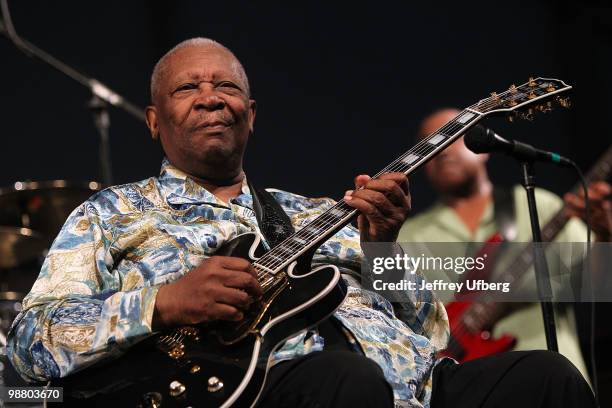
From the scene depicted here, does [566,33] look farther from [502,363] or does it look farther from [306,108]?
[502,363]

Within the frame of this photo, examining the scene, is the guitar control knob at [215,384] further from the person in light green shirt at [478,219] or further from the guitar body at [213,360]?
the person in light green shirt at [478,219]

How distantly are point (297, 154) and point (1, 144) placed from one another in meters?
1.31

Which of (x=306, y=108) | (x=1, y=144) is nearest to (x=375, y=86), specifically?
(x=306, y=108)

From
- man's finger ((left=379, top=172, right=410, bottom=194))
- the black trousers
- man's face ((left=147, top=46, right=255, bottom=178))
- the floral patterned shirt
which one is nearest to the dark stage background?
man's face ((left=147, top=46, right=255, bottom=178))

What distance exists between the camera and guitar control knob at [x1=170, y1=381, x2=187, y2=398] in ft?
5.80

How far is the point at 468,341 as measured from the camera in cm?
371

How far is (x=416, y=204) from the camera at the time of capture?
4.41 m

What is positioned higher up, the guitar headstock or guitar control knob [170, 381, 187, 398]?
the guitar headstock

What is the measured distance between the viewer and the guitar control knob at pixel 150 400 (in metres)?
1.77

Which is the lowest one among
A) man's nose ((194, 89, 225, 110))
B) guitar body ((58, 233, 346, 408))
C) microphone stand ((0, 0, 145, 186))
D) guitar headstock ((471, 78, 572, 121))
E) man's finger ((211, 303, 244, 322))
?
guitar body ((58, 233, 346, 408))

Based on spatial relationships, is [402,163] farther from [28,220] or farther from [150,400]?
[28,220]

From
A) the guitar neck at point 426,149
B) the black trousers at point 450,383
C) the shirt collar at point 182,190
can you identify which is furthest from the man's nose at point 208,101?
the black trousers at point 450,383

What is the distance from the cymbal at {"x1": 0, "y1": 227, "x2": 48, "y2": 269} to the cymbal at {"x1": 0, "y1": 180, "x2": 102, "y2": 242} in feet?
0.16

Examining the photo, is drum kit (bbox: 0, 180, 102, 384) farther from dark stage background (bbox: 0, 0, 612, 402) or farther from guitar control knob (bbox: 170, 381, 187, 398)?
guitar control knob (bbox: 170, 381, 187, 398)
